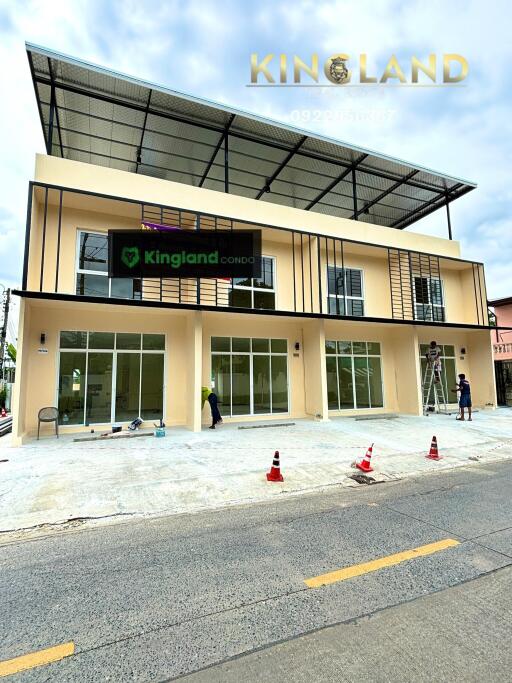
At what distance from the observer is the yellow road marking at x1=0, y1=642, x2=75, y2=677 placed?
2.31 m

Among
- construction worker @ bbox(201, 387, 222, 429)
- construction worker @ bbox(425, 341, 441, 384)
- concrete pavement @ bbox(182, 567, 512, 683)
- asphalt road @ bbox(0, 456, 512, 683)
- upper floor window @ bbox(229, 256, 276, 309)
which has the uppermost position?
upper floor window @ bbox(229, 256, 276, 309)

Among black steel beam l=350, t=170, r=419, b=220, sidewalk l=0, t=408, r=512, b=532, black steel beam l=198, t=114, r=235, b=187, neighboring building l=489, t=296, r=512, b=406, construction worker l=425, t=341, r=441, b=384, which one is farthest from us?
neighboring building l=489, t=296, r=512, b=406

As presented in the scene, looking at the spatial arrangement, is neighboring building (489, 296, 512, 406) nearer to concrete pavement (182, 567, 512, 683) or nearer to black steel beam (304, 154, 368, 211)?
black steel beam (304, 154, 368, 211)

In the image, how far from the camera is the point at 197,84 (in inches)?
472

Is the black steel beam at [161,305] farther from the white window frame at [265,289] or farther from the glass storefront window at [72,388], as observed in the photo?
the glass storefront window at [72,388]

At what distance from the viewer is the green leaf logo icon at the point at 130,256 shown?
12242mm

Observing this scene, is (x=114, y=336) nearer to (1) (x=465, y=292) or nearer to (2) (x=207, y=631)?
(2) (x=207, y=631)

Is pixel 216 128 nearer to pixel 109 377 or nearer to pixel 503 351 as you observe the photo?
pixel 109 377

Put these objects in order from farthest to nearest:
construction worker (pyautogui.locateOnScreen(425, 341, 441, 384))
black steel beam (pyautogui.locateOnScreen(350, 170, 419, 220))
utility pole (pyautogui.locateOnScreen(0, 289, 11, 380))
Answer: utility pole (pyautogui.locateOnScreen(0, 289, 11, 380)) → construction worker (pyautogui.locateOnScreen(425, 341, 441, 384)) → black steel beam (pyautogui.locateOnScreen(350, 170, 419, 220))

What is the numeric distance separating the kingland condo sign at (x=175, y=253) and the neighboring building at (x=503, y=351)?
13.1 meters

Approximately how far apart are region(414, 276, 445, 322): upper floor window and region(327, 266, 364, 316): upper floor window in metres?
3.18

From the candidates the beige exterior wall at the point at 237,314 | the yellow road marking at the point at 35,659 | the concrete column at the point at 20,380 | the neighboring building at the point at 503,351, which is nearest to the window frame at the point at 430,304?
the beige exterior wall at the point at 237,314

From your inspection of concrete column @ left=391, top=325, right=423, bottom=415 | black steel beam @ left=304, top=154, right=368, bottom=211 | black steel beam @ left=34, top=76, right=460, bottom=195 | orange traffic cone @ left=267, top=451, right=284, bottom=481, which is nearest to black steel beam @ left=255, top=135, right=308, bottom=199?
black steel beam @ left=34, top=76, right=460, bottom=195

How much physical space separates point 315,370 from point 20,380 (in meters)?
9.56
